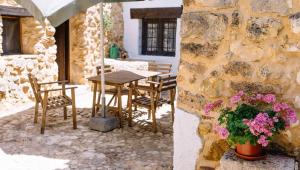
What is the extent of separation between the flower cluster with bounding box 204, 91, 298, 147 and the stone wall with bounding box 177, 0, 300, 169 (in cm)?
10

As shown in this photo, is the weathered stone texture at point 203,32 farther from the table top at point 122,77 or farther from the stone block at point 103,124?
the stone block at point 103,124

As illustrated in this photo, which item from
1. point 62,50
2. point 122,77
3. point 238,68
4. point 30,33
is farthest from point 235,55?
point 62,50

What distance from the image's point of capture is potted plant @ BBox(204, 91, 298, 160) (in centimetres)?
186

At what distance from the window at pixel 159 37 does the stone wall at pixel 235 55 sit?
662 centimetres

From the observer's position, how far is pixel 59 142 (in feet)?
13.2

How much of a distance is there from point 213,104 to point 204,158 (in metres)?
0.45

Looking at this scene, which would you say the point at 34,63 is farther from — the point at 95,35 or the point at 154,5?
the point at 154,5

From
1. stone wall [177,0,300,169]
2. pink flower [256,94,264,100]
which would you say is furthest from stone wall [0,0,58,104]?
pink flower [256,94,264,100]

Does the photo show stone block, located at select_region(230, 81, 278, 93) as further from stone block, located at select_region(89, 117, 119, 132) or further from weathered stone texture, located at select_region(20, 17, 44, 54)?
weathered stone texture, located at select_region(20, 17, 44, 54)

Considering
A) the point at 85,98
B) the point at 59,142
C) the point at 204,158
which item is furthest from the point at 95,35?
the point at 204,158

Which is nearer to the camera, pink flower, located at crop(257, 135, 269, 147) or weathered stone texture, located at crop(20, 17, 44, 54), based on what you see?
pink flower, located at crop(257, 135, 269, 147)

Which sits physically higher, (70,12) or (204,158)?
(70,12)

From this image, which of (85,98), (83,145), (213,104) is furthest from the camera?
(85,98)

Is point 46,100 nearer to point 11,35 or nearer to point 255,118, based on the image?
point 11,35
